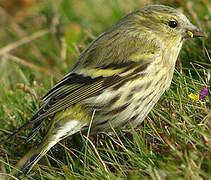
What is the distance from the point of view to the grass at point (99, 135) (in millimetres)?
2582

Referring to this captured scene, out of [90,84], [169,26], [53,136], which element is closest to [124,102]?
[90,84]

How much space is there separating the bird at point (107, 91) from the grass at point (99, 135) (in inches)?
3.9

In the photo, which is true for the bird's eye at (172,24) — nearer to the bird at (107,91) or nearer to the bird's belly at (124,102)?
the bird at (107,91)

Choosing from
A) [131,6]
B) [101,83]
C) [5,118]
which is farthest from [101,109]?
[131,6]

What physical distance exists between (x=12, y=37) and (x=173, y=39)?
11.7 ft

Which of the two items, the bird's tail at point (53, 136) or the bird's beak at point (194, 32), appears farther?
the bird's beak at point (194, 32)

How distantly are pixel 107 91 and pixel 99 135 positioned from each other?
0.41 metres

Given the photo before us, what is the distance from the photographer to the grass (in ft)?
8.47

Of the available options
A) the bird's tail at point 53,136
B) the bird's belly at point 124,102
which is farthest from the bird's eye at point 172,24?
the bird's tail at point 53,136

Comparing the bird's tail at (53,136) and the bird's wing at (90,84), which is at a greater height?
the bird's wing at (90,84)

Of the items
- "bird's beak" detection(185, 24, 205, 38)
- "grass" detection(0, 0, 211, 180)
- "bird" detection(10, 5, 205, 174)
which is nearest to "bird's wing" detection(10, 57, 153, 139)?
"bird" detection(10, 5, 205, 174)

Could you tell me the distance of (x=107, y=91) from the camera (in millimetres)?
3336

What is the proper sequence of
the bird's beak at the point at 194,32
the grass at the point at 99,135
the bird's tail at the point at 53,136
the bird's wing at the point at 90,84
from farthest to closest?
the bird's beak at the point at 194,32 → the bird's wing at the point at 90,84 → the bird's tail at the point at 53,136 → the grass at the point at 99,135

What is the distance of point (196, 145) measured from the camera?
8.62ft
